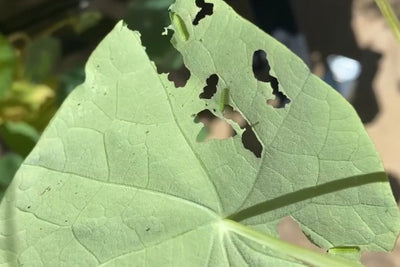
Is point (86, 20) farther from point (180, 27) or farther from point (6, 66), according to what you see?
point (180, 27)

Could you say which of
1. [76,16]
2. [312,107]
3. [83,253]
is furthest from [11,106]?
[312,107]

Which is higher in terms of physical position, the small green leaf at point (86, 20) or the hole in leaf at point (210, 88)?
the small green leaf at point (86, 20)

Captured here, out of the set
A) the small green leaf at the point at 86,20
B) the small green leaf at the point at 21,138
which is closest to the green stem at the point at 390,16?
the small green leaf at the point at 21,138

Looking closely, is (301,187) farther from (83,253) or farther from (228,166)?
(83,253)

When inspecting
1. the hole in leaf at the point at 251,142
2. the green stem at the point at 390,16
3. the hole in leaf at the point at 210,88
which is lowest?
the hole in leaf at the point at 251,142

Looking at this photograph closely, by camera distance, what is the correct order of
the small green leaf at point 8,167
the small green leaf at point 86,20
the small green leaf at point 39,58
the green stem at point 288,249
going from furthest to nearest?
the small green leaf at point 86,20 → the small green leaf at point 39,58 → the small green leaf at point 8,167 → the green stem at point 288,249

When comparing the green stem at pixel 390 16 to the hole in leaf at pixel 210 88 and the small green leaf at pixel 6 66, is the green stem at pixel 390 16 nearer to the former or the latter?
the hole in leaf at pixel 210 88

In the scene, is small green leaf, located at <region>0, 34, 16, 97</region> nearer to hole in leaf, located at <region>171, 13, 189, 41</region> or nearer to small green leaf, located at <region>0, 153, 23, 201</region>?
small green leaf, located at <region>0, 153, 23, 201</region>
